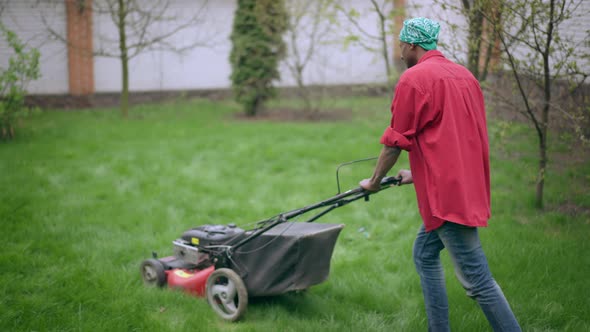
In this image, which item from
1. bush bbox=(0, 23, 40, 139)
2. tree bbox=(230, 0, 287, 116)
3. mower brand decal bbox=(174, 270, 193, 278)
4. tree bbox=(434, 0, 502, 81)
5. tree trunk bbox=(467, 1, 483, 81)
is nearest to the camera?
mower brand decal bbox=(174, 270, 193, 278)

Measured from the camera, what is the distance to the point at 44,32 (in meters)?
12.5

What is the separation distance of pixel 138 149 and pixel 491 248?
5.53 metres

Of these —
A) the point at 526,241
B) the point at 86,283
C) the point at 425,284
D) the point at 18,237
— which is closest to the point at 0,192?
→ the point at 18,237

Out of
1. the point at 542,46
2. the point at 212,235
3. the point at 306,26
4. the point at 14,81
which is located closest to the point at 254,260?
the point at 212,235

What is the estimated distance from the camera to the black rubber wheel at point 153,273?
4.49 metres

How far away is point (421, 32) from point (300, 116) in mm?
8748

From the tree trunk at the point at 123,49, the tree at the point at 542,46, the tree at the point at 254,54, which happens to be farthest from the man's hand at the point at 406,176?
the tree trunk at the point at 123,49

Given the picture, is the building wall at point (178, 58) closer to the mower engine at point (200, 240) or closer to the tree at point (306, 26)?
the tree at point (306, 26)

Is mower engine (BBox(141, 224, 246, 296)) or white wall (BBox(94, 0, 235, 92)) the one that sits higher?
white wall (BBox(94, 0, 235, 92))

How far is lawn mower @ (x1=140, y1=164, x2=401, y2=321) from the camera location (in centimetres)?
389

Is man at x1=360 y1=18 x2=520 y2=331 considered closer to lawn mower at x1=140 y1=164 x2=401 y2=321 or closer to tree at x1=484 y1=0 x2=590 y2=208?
lawn mower at x1=140 y1=164 x2=401 y2=321

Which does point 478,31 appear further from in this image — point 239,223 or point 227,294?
point 227,294

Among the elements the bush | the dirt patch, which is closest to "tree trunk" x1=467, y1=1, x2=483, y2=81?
the dirt patch

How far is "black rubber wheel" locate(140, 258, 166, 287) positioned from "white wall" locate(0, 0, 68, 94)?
8760 millimetres
